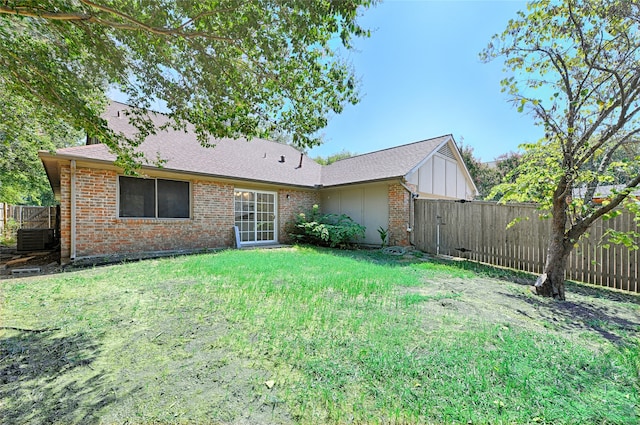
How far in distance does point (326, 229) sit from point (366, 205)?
2186 millimetres

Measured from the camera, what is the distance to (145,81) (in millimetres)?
4812

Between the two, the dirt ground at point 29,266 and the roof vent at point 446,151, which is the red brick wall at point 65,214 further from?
the roof vent at point 446,151

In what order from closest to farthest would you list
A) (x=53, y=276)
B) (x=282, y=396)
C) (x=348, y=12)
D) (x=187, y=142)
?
(x=282, y=396), (x=348, y=12), (x=53, y=276), (x=187, y=142)

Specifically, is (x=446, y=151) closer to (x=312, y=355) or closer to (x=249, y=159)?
(x=249, y=159)

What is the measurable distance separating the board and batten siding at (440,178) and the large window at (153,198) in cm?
846

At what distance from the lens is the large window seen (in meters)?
8.35

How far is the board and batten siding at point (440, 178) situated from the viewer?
11.5 m

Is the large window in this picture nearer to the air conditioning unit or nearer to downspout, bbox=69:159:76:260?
downspout, bbox=69:159:76:260

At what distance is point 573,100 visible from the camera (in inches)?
181

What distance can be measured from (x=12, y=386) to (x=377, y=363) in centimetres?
304

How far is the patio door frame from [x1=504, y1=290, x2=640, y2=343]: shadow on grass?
9.31m

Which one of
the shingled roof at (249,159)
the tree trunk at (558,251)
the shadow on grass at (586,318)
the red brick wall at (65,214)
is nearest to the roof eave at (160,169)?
the shingled roof at (249,159)

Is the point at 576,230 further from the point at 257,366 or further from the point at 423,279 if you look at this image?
the point at 257,366

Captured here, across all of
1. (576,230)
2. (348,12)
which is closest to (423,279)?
(576,230)
